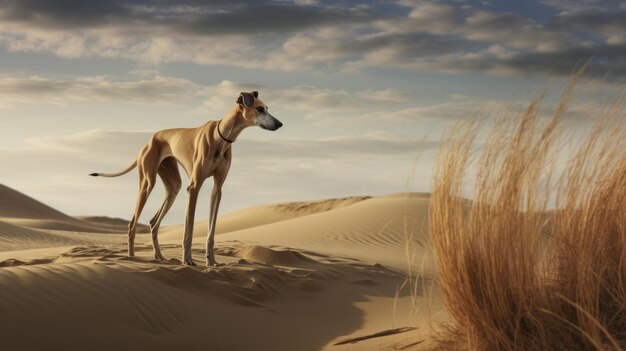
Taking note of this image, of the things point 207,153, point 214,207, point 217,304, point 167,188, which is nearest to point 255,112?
point 207,153

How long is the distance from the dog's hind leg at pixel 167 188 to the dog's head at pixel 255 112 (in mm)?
1662

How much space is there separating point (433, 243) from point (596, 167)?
3.88 ft

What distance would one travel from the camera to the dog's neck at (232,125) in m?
8.60

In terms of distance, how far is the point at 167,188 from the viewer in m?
9.55

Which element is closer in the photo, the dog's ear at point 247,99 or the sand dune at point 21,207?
A: the dog's ear at point 247,99

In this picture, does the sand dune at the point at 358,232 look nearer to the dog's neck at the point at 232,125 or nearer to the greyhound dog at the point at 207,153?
the greyhound dog at the point at 207,153

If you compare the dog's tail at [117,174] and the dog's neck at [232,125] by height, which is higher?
the dog's neck at [232,125]

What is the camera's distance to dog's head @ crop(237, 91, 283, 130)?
27.5ft

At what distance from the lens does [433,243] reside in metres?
4.36

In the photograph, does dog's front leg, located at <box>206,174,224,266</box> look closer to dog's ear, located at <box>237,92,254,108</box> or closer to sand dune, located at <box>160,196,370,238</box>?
dog's ear, located at <box>237,92,254,108</box>

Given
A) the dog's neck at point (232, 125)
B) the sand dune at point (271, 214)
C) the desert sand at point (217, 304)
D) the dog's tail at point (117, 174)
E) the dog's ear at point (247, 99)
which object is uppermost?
the dog's ear at point (247, 99)

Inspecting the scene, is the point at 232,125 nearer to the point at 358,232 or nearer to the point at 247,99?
the point at 247,99

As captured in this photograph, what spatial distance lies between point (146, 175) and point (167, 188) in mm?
329

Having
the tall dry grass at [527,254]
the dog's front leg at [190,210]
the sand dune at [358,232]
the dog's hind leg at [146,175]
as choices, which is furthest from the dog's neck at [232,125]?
the sand dune at [358,232]
